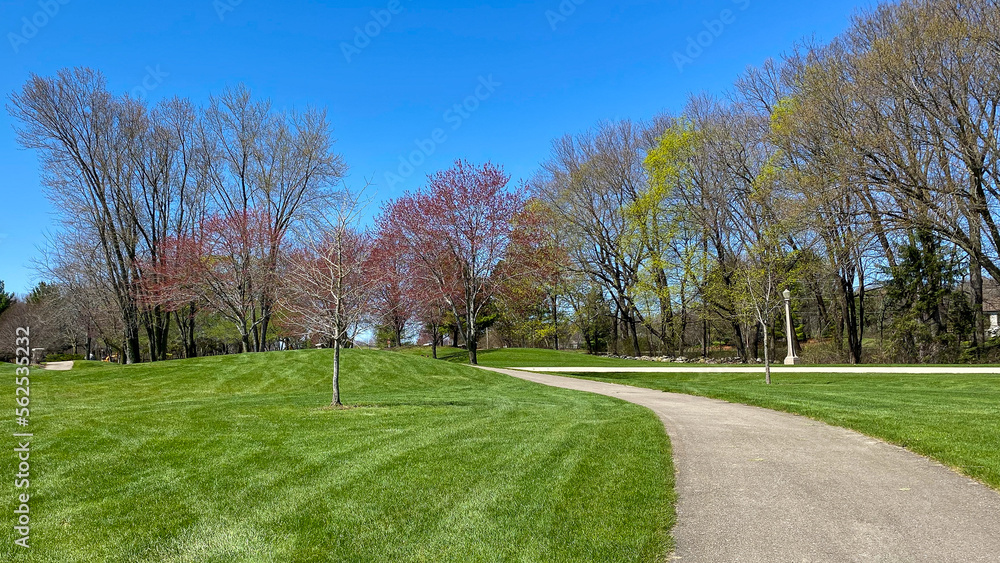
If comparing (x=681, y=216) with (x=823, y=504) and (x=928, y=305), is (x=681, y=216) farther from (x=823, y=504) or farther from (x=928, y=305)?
(x=823, y=504)

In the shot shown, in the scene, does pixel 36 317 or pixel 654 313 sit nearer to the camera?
pixel 654 313

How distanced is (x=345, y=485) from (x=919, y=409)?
10.0 metres

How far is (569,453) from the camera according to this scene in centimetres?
641

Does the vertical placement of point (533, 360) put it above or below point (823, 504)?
below

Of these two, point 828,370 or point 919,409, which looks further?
point 828,370

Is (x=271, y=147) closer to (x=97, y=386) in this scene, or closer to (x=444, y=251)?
(x=444, y=251)

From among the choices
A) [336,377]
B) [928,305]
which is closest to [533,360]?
[928,305]

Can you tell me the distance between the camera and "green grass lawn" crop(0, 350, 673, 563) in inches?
147

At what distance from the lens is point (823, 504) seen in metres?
4.59

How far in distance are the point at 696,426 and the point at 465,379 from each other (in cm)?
1189

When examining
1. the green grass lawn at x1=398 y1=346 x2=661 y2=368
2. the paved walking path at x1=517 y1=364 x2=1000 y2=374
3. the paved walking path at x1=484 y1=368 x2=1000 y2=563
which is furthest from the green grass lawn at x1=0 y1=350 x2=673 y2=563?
the green grass lawn at x1=398 y1=346 x2=661 y2=368

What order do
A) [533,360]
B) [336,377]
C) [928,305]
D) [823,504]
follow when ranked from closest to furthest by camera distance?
[823,504] → [336,377] → [928,305] → [533,360]

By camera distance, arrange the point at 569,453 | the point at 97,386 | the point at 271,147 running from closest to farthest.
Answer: the point at 569,453, the point at 97,386, the point at 271,147

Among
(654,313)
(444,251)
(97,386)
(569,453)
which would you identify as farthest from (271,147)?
(569,453)
